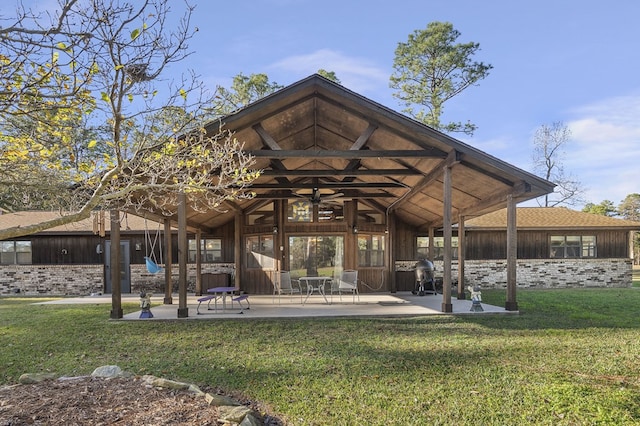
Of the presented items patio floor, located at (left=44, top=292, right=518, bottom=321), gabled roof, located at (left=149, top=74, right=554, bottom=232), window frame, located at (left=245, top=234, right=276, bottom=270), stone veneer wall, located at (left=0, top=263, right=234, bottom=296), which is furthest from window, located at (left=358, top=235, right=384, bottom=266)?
stone veneer wall, located at (left=0, top=263, right=234, bottom=296)

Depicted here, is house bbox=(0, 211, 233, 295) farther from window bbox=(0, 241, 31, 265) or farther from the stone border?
the stone border

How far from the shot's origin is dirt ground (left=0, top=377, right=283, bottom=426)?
2.93m

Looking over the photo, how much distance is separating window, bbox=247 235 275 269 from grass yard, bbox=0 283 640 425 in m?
5.48

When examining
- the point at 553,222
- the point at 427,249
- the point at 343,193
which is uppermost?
the point at 343,193

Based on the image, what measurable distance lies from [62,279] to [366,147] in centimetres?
1209

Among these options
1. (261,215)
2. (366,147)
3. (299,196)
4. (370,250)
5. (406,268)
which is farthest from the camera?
(406,268)

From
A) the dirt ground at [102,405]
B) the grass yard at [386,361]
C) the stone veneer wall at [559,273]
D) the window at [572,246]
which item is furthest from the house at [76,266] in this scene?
the window at [572,246]

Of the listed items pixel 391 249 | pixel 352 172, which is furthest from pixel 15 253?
pixel 352 172

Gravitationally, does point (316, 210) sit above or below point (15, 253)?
above

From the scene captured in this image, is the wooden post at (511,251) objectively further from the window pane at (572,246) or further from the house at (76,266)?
the house at (76,266)

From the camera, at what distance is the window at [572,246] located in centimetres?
1599

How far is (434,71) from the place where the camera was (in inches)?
869

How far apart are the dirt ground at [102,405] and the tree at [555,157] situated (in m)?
28.2

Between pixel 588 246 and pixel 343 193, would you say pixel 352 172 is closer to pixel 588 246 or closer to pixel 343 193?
pixel 343 193
